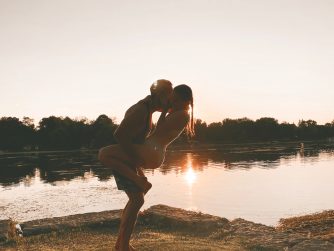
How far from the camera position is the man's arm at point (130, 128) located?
510 centimetres

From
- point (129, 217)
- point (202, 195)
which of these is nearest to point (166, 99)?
point (129, 217)

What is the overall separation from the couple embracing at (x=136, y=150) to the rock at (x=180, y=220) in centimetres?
261

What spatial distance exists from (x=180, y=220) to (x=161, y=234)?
90 centimetres

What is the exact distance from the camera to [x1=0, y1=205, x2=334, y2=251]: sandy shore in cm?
598

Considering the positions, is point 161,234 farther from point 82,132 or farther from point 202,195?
point 82,132

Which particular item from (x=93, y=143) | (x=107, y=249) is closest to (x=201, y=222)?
(x=107, y=249)

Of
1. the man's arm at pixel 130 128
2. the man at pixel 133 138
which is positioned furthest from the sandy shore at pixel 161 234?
the man's arm at pixel 130 128

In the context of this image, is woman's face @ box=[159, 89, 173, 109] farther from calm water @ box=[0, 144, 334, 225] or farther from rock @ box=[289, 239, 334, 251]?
calm water @ box=[0, 144, 334, 225]

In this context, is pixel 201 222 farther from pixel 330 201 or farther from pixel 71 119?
pixel 71 119

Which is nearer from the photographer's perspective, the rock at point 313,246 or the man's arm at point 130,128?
the man's arm at point 130,128

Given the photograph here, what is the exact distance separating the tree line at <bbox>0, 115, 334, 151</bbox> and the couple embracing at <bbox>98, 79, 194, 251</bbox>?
372ft

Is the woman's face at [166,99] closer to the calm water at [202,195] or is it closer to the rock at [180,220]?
the rock at [180,220]

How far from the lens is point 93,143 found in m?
139

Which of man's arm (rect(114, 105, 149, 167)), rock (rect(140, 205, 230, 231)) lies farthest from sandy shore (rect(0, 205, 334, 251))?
man's arm (rect(114, 105, 149, 167))
